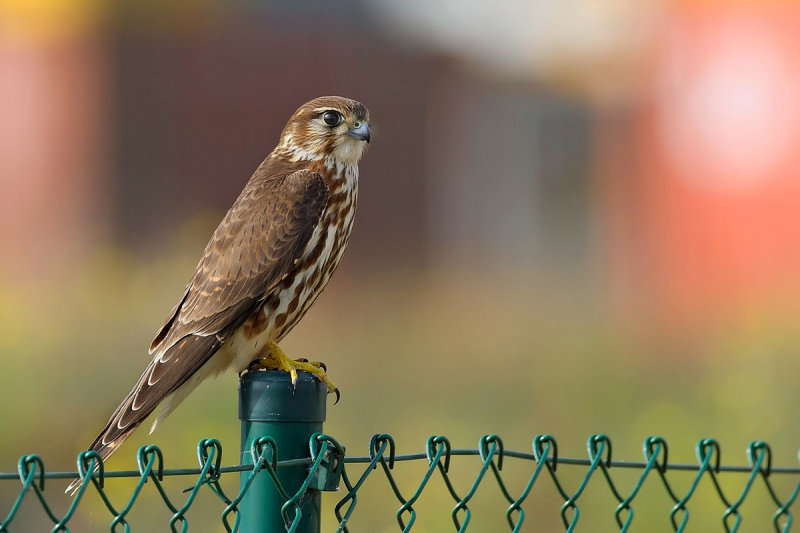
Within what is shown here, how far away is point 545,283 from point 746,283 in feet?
7.60

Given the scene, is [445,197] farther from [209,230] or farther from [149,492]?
[149,492]

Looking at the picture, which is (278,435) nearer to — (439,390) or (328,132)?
(328,132)

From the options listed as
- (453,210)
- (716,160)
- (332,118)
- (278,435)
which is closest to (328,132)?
(332,118)

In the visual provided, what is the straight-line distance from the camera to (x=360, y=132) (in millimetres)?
4258

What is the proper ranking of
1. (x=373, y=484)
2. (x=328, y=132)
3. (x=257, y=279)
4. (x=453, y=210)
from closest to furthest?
(x=257, y=279)
(x=328, y=132)
(x=373, y=484)
(x=453, y=210)

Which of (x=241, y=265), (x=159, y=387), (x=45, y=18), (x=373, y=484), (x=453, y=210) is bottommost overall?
(x=373, y=484)

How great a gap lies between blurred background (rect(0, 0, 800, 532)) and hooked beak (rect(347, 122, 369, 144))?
6.86ft

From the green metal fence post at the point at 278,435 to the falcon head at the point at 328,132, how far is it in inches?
71.9

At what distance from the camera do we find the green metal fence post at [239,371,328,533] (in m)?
2.42

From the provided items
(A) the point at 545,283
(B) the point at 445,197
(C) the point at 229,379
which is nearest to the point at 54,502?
(C) the point at 229,379

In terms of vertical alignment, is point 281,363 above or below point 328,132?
below

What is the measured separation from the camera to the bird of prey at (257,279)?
362 cm

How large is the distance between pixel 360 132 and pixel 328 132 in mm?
108

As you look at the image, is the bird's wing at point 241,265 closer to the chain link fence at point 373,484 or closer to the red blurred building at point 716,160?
the chain link fence at point 373,484
